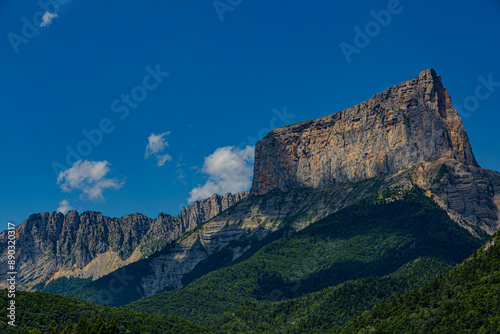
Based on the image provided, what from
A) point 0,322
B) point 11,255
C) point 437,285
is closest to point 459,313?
point 437,285

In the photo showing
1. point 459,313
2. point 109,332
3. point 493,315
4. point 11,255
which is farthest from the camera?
point 459,313

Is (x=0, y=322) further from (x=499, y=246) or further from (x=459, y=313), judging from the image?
(x=499, y=246)

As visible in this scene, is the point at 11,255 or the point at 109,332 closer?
the point at 109,332

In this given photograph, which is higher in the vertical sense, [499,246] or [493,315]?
[499,246]

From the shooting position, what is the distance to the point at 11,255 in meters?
136

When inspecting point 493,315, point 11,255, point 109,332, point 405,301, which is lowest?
point 493,315

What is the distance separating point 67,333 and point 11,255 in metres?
24.2

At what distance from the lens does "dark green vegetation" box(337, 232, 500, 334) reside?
520ft

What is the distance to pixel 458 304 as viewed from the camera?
17112 cm

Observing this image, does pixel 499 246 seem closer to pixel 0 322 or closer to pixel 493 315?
pixel 493 315

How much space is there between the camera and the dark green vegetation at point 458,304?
158 metres

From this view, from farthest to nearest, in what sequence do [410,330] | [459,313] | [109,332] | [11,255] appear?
[410,330] → [459,313] → [11,255] → [109,332]

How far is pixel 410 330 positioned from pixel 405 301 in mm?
22337

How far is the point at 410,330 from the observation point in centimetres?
17812
